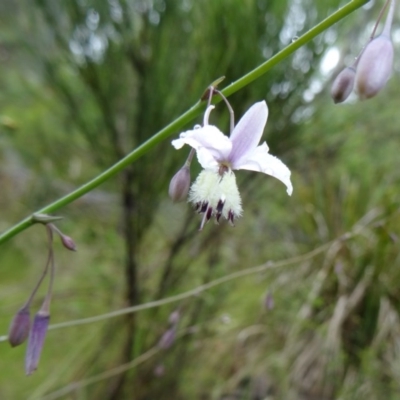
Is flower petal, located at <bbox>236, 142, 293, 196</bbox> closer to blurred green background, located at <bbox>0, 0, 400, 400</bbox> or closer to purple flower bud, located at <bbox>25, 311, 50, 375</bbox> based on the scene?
purple flower bud, located at <bbox>25, 311, 50, 375</bbox>

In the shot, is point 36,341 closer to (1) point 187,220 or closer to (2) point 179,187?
(2) point 179,187

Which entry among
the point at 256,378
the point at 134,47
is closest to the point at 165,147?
the point at 134,47

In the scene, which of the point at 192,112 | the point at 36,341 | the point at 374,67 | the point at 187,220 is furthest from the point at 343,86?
the point at 187,220

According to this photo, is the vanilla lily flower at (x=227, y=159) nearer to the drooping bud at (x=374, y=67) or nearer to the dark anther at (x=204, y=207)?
the dark anther at (x=204, y=207)

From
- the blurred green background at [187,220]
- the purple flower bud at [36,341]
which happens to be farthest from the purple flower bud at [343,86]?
the blurred green background at [187,220]

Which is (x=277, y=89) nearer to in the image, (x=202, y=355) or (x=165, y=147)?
(x=165, y=147)

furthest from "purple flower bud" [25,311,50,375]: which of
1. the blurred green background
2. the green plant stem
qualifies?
the blurred green background

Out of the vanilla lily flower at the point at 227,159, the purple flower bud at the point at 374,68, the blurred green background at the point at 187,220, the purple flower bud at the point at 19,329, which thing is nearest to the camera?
the purple flower bud at the point at 374,68
